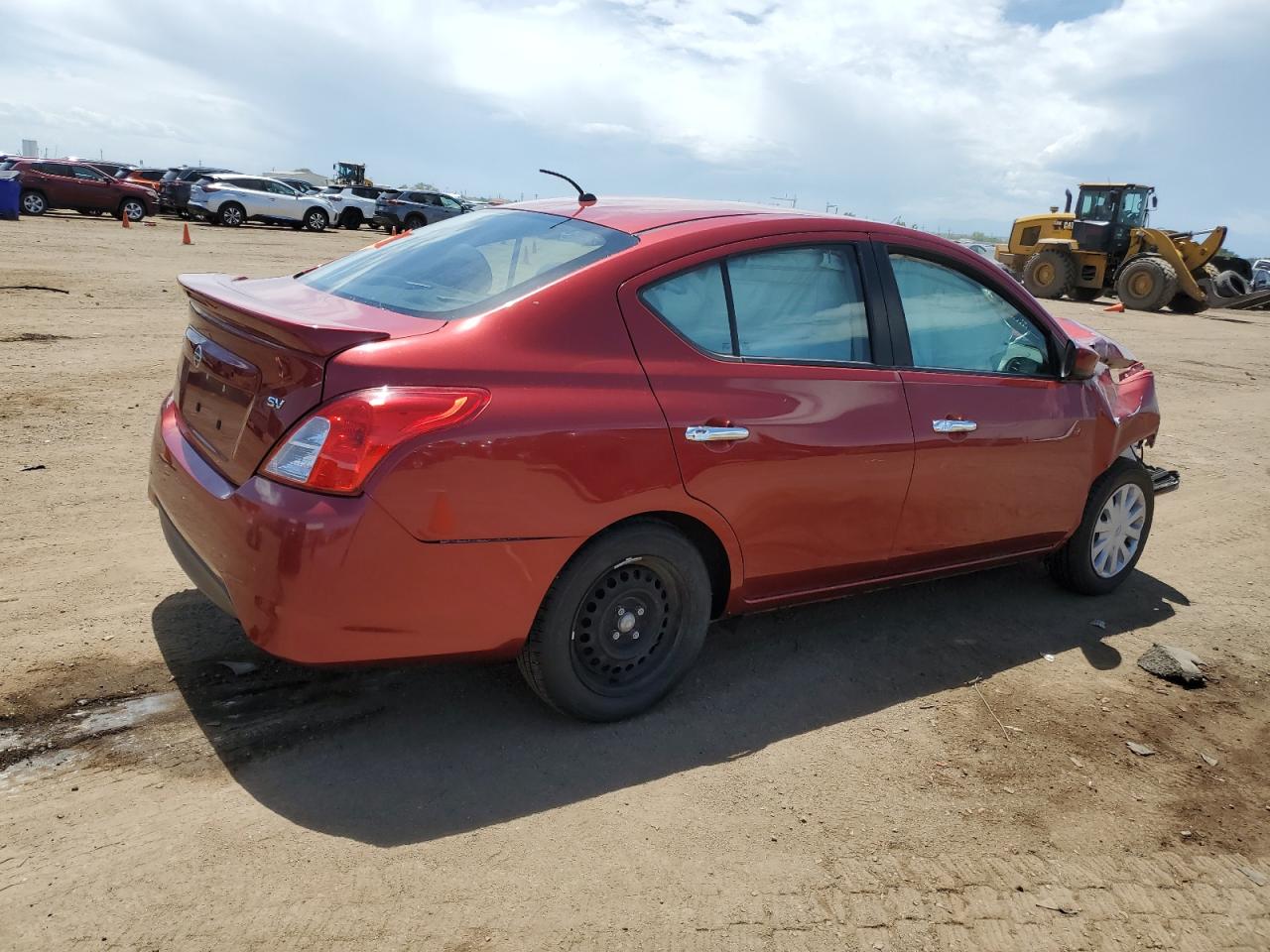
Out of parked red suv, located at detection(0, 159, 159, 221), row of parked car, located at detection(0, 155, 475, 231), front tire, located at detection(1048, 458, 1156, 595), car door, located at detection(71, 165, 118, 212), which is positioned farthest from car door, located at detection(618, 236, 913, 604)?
car door, located at detection(71, 165, 118, 212)

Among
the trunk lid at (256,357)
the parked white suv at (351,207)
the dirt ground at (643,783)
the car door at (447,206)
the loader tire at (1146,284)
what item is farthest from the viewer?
the car door at (447,206)

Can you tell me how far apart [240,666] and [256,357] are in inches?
47.9

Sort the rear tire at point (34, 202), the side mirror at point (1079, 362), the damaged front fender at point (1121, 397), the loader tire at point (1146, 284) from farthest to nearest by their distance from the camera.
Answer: the rear tire at point (34, 202) < the loader tire at point (1146, 284) < the damaged front fender at point (1121, 397) < the side mirror at point (1079, 362)

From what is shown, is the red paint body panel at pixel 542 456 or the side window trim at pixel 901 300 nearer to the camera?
the red paint body panel at pixel 542 456

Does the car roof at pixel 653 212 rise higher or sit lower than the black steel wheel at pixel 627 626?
higher

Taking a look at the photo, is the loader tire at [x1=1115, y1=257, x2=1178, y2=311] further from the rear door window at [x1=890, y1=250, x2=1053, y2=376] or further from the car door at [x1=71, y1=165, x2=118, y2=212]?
the car door at [x1=71, y1=165, x2=118, y2=212]

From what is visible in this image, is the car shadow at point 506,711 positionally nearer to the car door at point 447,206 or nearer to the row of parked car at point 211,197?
the row of parked car at point 211,197

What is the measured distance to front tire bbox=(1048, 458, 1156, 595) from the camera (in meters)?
4.84

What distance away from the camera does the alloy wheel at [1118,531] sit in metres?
4.92

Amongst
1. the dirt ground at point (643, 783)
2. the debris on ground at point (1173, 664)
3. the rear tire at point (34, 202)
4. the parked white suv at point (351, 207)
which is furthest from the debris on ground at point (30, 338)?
the parked white suv at point (351, 207)

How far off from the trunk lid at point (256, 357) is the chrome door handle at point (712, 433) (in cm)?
87

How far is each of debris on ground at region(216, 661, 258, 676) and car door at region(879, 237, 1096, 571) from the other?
2.48 m

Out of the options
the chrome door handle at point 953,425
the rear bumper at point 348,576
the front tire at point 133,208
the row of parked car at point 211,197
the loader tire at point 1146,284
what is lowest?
the rear bumper at point 348,576

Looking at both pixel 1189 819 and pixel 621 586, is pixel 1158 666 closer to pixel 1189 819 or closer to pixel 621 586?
pixel 1189 819
